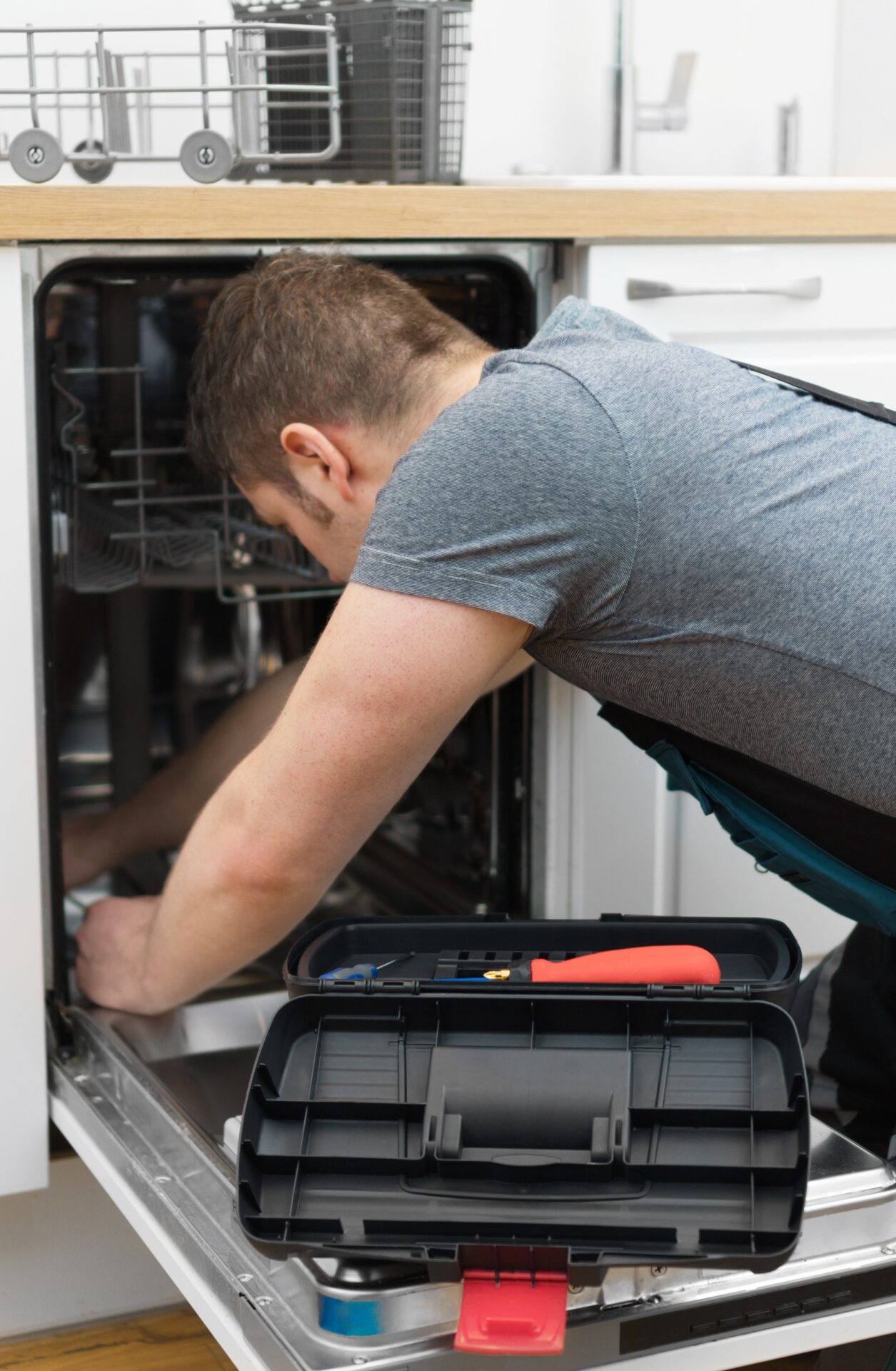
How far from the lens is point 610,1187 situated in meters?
0.77

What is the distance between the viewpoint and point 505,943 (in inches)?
41.7

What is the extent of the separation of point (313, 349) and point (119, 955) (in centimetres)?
55

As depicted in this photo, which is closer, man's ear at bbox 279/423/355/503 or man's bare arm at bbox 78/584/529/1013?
man's bare arm at bbox 78/584/529/1013

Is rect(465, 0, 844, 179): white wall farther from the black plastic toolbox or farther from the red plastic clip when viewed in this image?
the red plastic clip

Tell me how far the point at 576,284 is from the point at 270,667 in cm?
92

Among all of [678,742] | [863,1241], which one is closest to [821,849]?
[678,742]

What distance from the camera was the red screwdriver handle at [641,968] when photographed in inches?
36.9

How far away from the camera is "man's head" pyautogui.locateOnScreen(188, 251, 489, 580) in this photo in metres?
1.17

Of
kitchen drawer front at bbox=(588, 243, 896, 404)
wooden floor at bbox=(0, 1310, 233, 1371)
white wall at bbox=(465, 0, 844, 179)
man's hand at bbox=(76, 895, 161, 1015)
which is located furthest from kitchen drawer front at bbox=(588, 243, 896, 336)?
wooden floor at bbox=(0, 1310, 233, 1371)

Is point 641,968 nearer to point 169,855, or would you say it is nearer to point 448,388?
point 448,388

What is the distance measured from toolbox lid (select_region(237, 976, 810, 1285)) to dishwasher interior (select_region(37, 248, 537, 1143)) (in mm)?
287

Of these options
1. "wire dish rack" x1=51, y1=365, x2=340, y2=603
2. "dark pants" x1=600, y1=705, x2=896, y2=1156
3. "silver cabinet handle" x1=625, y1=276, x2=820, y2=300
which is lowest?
"dark pants" x1=600, y1=705, x2=896, y2=1156

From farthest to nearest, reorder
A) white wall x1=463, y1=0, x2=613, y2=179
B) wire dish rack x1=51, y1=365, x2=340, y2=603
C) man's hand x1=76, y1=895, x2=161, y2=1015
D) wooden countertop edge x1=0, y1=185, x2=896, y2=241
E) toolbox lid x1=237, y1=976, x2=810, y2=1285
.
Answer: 1. white wall x1=463, y1=0, x2=613, y2=179
2. wire dish rack x1=51, y1=365, x2=340, y2=603
3. man's hand x1=76, y1=895, x2=161, y2=1015
4. wooden countertop edge x1=0, y1=185, x2=896, y2=241
5. toolbox lid x1=237, y1=976, x2=810, y2=1285

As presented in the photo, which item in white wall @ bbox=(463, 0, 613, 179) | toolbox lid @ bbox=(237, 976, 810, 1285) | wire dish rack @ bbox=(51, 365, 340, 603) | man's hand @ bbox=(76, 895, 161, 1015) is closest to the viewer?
toolbox lid @ bbox=(237, 976, 810, 1285)
